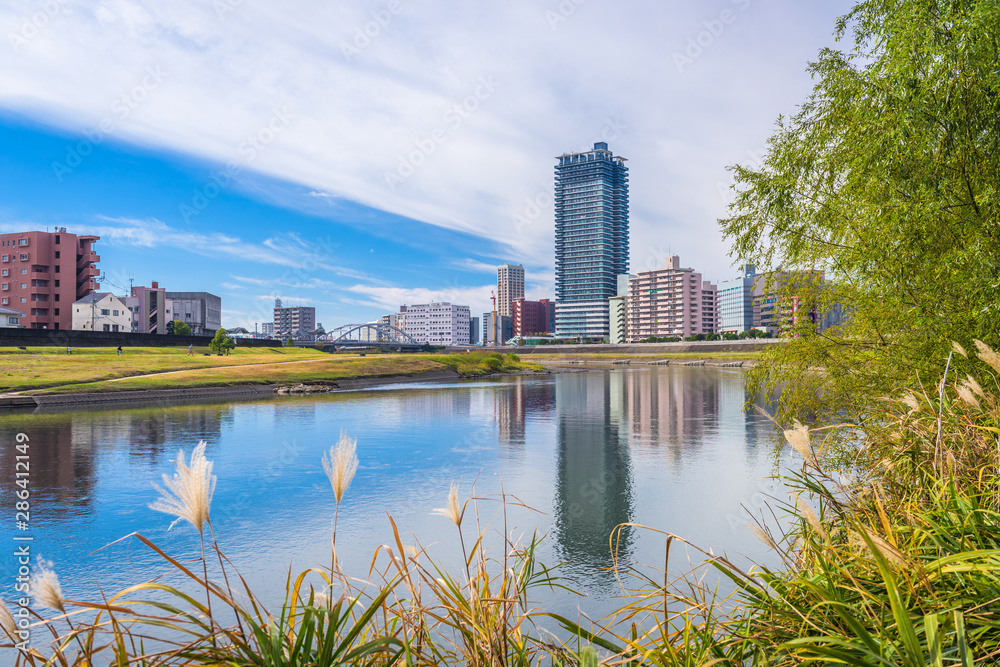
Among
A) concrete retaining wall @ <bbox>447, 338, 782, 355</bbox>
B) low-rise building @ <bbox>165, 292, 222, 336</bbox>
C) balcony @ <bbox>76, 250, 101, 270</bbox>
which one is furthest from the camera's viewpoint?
low-rise building @ <bbox>165, 292, 222, 336</bbox>

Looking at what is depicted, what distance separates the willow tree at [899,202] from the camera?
10.4 meters

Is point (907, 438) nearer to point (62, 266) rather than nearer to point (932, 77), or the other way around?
point (932, 77)

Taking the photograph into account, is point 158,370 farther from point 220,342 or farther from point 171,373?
point 220,342

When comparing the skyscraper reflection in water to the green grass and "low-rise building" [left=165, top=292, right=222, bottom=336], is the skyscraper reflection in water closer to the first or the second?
the green grass

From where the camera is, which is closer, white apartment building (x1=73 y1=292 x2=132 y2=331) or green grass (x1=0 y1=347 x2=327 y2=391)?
green grass (x1=0 y1=347 x2=327 y2=391)

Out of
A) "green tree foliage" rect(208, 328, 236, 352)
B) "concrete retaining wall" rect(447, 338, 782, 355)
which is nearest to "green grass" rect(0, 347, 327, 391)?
"green tree foliage" rect(208, 328, 236, 352)

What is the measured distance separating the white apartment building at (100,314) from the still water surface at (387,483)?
7013cm

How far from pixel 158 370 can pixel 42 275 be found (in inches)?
2178

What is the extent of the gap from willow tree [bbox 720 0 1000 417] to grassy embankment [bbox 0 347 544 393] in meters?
51.5

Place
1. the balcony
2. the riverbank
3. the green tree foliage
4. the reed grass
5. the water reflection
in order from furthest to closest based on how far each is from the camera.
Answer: the balcony < the green tree foliage < the riverbank < the water reflection < the reed grass

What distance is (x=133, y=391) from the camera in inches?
1857

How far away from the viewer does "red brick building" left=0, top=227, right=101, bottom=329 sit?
90.6 m

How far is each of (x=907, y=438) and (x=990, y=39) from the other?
8624 millimetres

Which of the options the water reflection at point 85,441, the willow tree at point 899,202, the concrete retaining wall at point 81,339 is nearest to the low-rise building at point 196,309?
the concrete retaining wall at point 81,339
